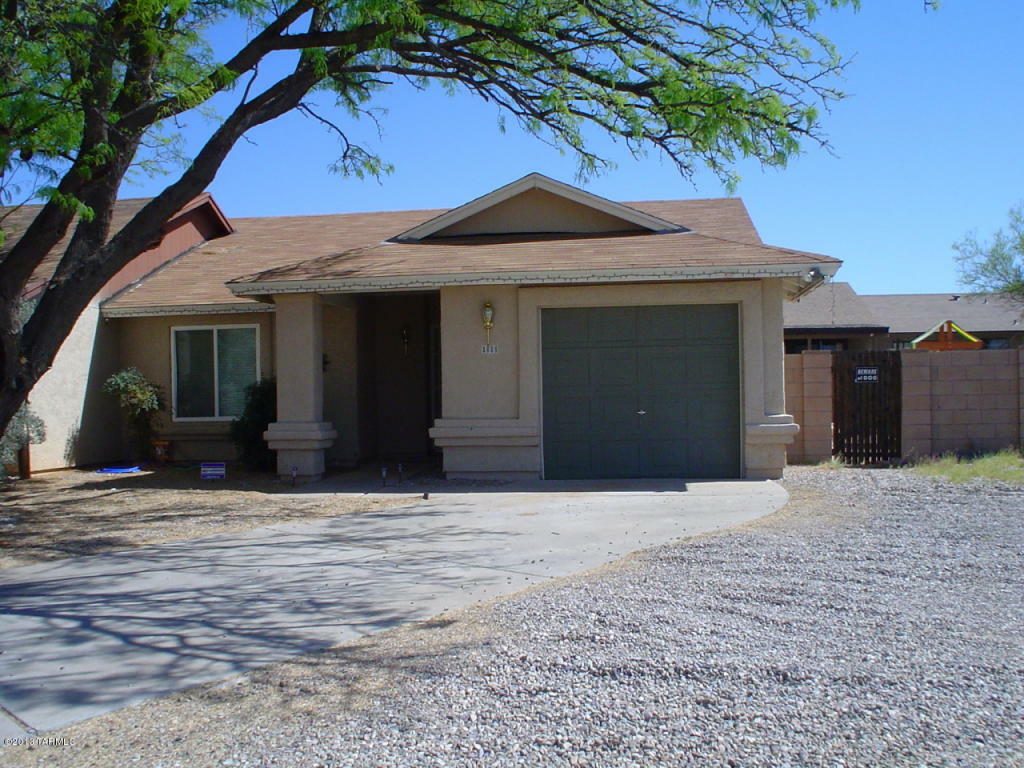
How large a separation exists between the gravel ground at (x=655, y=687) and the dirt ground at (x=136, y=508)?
471cm

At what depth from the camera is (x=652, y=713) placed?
4.51 m

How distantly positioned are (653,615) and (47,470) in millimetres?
12598

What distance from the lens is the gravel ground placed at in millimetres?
4168

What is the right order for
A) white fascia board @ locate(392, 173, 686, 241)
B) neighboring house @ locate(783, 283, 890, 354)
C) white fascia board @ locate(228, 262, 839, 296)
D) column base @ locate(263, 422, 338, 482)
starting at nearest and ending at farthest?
white fascia board @ locate(228, 262, 839, 296)
column base @ locate(263, 422, 338, 482)
white fascia board @ locate(392, 173, 686, 241)
neighboring house @ locate(783, 283, 890, 354)

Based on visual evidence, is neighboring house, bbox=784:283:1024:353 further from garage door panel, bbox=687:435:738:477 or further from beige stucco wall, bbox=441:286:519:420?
beige stucco wall, bbox=441:286:519:420

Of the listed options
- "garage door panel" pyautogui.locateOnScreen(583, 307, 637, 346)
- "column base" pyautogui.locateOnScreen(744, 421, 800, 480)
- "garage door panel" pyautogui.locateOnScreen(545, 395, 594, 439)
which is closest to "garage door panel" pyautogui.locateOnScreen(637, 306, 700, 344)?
"garage door panel" pyautogui.locateOnScreen(583, 307, 637, 346)

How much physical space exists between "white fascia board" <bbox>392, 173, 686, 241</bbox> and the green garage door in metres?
2.06

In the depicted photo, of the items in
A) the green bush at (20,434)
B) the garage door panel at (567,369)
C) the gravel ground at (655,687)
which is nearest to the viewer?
the gravel ground at (655,687)

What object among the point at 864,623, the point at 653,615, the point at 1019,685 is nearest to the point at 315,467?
the point at 653,615

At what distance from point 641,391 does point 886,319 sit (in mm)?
25210

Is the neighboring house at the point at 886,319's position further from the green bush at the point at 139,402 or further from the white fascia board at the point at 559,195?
the green bush at the point at 139,402

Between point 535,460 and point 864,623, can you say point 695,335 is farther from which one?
point 864,623

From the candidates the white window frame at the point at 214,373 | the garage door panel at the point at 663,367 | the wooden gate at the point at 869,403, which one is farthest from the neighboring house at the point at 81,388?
the wooden gate at the point at 869,403

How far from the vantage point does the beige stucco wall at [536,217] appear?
50.3 ft
